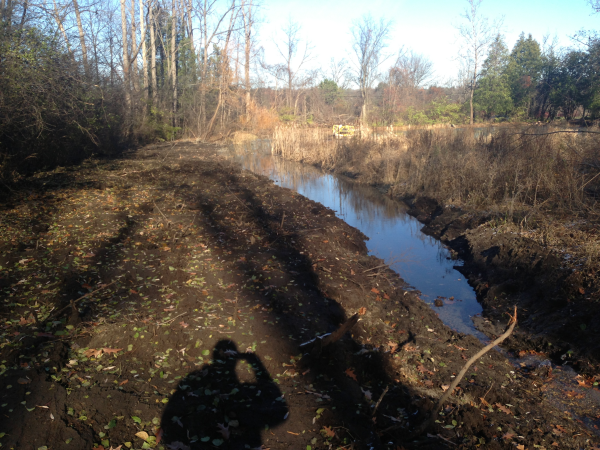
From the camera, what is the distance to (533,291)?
20.3ft

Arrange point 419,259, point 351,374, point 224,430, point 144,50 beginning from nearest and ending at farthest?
point 224,430 < point 351,374 < point 419,259 < point 144,50

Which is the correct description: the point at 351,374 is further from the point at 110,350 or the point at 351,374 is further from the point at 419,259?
the point at 419,259

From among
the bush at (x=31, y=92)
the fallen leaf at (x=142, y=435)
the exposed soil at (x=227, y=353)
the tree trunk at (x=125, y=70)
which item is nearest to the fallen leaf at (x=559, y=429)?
the exposed soil at (x=227, y=353)

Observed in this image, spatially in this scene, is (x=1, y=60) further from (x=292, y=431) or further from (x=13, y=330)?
(x=292, y=431)

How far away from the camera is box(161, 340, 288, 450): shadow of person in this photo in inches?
116

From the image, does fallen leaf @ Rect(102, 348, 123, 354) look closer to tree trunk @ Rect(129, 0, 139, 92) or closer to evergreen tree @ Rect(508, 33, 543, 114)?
tree trunk @ Rect(129, 0, 139, 92)

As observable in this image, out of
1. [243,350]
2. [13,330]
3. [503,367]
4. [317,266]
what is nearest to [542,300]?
[503,367]

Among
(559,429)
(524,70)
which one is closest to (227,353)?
(559,429)

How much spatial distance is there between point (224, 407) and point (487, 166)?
10356mm

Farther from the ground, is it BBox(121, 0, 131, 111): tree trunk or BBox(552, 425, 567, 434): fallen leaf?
BBox(121, 0, 131, 111): tree trunk

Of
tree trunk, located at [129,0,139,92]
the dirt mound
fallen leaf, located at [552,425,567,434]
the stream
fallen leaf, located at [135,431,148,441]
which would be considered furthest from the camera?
the dirt mound

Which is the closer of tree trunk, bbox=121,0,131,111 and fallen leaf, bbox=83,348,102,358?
fallen leaf, bbox=83,348,102,358

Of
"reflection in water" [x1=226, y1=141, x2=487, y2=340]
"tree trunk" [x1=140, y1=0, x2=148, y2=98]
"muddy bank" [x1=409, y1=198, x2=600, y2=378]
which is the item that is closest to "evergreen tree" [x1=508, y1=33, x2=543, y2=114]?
"reflection in water" [x1=226, y1=141, x2=487, y2=340]

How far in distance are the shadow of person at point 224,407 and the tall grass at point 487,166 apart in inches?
223
